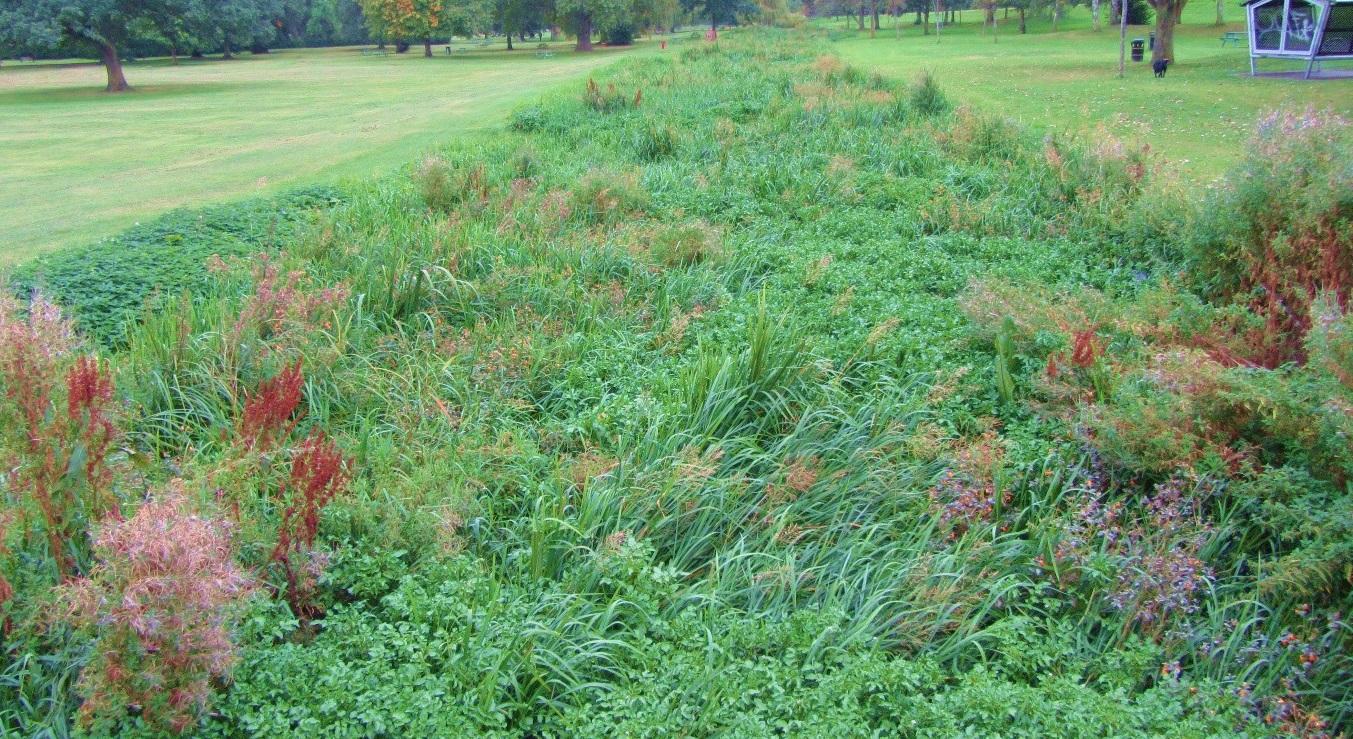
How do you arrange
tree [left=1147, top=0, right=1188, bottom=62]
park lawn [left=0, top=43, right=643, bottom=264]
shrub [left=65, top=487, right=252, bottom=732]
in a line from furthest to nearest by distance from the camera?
tree [left=1147, top=0, right=1188, bottom=62], park lawn [left=0, top=43, right=643, bottom=264], shrub [left=65, top=487, right=252, bottom=732]

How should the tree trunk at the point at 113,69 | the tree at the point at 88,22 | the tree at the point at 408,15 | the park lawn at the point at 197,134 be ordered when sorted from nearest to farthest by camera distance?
the park lawn at the point at 197,134, the tree at the point at 88,22, the tree trunk at the point at 113,69, the tree at the point at 408,15

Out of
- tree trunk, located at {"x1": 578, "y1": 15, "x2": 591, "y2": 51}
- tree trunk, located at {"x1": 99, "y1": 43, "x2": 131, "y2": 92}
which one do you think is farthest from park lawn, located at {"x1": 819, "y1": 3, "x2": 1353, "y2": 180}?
tree trunk, located at {"x1": 99, "y1": 43, "x2": 131, "y2": 92}

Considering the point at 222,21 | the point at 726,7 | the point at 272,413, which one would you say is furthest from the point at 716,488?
the point at 726,7

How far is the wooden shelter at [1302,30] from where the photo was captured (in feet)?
81.5

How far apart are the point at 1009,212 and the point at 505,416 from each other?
684 cm

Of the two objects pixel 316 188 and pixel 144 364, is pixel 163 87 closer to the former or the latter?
pixel 316 188

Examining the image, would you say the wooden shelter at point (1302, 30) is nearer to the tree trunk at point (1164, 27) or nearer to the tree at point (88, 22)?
the tree trunk at point (1164, 27)

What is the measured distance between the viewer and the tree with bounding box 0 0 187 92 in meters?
28.3

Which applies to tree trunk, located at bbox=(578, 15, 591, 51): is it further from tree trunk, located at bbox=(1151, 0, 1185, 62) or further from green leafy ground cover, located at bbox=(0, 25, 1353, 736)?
green leafy ground cover, located at bbox=(0, 25, 1353, 736)

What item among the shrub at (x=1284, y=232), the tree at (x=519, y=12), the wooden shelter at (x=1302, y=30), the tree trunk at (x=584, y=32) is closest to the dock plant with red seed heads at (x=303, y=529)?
the shrub at (x=1284, y=232)

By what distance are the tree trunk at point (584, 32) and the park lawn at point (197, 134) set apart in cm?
2113

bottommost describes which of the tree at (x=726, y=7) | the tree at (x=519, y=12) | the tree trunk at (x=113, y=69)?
the tree trunk at (x=113, y=69)

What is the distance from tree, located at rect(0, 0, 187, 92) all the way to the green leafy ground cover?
26.4 meters

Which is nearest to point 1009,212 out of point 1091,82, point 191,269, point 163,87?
point 191,269
